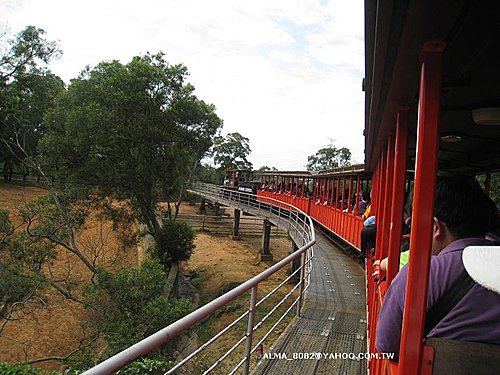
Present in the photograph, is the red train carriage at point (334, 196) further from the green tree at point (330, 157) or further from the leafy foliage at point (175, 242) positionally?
the green tree at point (330, 157)

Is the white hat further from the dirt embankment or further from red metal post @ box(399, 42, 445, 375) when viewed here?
the dirt embankment

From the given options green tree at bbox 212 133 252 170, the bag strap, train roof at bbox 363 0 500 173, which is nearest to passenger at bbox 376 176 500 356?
the bag strap

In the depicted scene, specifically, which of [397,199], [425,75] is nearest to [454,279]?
[425,75]

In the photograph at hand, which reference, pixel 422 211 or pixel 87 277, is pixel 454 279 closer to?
pixel 422 211

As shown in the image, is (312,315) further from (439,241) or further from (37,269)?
(37,269)

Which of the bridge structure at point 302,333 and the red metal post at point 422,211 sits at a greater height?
the red metal post at point 422,211

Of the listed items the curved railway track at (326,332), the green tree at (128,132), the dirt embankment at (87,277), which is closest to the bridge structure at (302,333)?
the curved railway track at (326,332)

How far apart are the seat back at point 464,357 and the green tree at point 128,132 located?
46.4 feet

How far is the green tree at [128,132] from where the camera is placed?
46.7ft

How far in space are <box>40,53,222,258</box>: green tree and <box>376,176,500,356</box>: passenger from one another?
45.6 ft

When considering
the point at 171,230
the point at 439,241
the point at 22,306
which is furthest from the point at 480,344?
the point at 171,230

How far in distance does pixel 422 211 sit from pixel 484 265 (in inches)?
11.3

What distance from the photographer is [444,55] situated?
1.42 meters

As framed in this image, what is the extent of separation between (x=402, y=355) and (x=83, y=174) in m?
15.4
